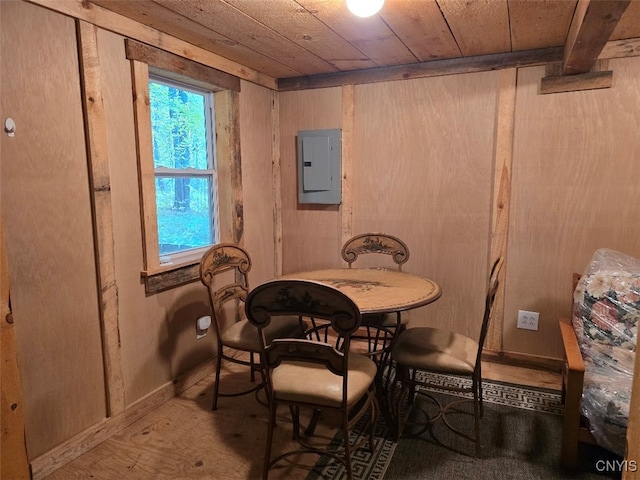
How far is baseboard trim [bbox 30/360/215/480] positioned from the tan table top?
1.03 m

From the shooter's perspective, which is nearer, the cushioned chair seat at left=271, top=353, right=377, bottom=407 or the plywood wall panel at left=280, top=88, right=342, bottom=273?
the cushioned chair seat at left=271, top=353, right=377, bottom=407

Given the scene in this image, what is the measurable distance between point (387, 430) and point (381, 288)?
75 cm

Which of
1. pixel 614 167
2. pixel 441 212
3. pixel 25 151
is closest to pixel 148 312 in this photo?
pixel 25 151

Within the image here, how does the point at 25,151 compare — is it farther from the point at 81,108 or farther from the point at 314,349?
the point at 314,349

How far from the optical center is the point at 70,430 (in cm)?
203

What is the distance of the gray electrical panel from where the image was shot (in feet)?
11.0

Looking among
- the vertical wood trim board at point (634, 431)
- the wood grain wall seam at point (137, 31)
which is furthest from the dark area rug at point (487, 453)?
the wood grain wall seam at point (137, 31)

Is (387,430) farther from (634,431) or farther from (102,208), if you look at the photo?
(102,208)

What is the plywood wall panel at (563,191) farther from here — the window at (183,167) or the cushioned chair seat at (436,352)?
the window at (183,167)

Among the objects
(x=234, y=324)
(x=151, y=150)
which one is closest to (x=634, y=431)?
(x=234, y=324)

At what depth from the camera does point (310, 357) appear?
5.49 ft

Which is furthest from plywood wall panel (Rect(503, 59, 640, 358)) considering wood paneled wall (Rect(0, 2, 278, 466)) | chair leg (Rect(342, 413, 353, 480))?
wood paneled wall (Rect(0, 2, 278, 466))

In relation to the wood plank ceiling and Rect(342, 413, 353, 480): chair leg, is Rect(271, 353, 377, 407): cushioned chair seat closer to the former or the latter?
A: Rect(342, 413, 353, 480): chair leg

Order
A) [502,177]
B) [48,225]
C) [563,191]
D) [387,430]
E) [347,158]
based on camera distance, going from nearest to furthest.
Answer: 1. [48,225]
2. [387,430]
3. [563,191]
4. [502,177]
5. [347,158]
